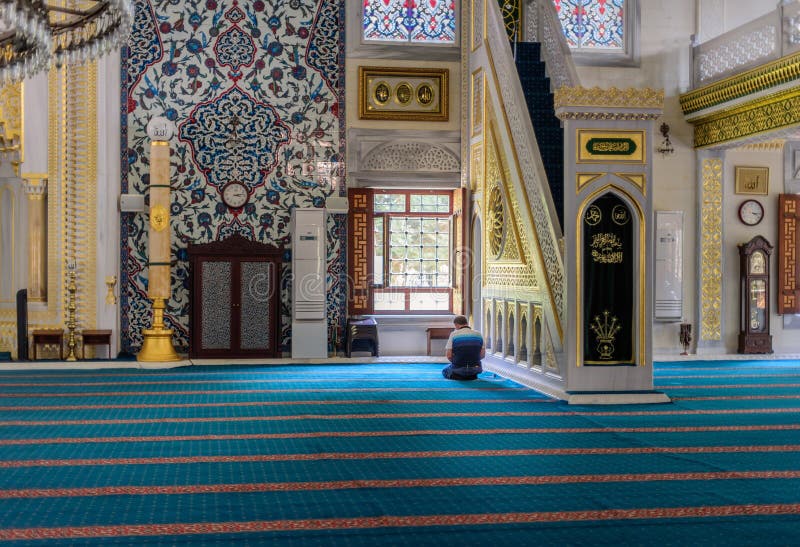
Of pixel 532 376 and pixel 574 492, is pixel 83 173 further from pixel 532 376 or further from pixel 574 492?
pixel 574 492

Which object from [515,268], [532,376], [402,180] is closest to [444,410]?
[532,376]

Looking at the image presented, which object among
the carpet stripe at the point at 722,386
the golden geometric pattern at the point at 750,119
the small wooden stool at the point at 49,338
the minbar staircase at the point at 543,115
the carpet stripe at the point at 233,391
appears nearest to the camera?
the carpet stripe at the point at 233,391

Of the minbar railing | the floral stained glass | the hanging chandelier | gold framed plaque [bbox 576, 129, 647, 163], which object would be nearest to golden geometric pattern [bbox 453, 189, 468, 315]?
the floral stained glass

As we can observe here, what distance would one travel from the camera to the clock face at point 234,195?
8.70 m

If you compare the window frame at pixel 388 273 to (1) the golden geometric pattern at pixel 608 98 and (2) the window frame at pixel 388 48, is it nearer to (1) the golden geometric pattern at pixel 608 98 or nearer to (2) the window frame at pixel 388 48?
(2) the window frame at pixel 388 48

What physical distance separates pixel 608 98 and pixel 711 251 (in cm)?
384

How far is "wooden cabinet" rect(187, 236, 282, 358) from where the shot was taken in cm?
845

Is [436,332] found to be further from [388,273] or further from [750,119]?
[750,119]

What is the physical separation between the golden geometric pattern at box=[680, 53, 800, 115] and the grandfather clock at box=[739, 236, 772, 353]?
1443 mm

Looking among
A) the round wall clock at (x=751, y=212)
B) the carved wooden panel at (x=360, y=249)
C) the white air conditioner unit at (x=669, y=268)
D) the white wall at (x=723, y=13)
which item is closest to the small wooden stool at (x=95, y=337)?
the carved wooden panel at (x=360, y=249)

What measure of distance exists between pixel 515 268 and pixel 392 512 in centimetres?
415

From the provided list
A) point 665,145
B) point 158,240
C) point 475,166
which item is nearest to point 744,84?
point 665,145

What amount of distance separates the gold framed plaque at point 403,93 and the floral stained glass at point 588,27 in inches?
51.2

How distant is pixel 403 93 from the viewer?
895cm
